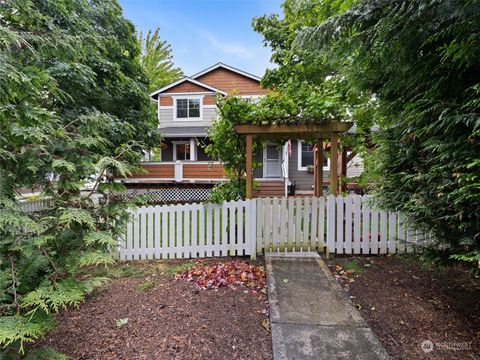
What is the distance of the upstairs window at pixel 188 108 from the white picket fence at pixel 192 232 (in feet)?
36.1

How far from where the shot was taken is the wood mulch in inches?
89.5

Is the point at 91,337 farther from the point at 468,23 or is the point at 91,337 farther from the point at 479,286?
the point at 468,23

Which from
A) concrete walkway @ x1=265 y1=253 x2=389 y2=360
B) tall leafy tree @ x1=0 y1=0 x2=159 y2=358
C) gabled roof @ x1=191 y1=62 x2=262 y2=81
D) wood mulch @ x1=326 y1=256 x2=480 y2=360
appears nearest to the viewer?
tall leafy tree @ x1=0 y1=0 x2=159 y2=358

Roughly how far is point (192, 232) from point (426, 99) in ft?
12.8

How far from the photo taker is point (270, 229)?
4594mm

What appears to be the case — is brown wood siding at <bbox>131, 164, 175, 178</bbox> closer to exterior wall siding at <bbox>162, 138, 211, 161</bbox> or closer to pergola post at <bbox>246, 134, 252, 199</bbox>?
exterior wall siding at <bbox>162, 138, 211, 161</bbox>

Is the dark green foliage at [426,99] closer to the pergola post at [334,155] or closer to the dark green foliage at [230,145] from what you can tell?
the pergola post at [334,155]

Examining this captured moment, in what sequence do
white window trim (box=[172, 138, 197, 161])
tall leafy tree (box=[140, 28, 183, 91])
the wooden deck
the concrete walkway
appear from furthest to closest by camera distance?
tall leafy tree (box=[140, 28, 183, 91]) → white window trim (box=[172, 138, 197, 161]) → the wooden deck → the concrete walkway

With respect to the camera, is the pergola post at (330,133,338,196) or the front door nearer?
the pergola post at (330,133,338,196)

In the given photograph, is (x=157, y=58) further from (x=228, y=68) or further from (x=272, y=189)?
(x=272, y=189)

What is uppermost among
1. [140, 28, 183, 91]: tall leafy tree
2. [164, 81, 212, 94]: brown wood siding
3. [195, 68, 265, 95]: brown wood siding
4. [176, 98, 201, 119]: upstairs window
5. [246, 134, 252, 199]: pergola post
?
[140, 28, 183, 91]: tall leafy tree

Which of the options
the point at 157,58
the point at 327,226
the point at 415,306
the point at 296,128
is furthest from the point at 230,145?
the point at 157,58

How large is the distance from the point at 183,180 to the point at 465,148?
35.5 ft

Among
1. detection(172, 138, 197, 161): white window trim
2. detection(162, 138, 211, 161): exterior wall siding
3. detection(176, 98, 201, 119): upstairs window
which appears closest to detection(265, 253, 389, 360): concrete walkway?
detection(172, 138, 197, 161): white window trim
